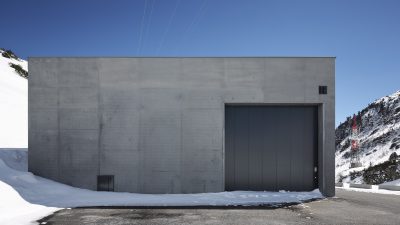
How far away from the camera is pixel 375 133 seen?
131 meters

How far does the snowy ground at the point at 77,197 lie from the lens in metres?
11.0

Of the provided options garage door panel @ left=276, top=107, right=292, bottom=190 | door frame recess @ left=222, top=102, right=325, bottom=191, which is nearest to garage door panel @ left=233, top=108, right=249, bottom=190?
door frame recess @ left=222, top=102, right=325, bottom=191

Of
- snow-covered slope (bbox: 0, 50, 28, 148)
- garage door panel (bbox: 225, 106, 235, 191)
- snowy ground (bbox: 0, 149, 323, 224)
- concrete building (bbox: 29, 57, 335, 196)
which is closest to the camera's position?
snowy ground (bbox: 0, 149, 323, 224)

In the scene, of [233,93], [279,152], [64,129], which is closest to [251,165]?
[279,152]

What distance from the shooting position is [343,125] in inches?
6658

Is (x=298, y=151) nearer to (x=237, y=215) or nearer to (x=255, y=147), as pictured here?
(x=255, y=147)

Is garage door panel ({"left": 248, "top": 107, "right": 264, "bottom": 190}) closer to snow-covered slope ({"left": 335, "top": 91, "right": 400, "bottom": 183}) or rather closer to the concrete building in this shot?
the concrete building

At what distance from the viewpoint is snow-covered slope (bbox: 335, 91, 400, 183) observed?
102869 millimetres

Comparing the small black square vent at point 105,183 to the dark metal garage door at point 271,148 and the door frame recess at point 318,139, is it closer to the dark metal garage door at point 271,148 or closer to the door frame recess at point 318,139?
the door frame recess at point 318,139

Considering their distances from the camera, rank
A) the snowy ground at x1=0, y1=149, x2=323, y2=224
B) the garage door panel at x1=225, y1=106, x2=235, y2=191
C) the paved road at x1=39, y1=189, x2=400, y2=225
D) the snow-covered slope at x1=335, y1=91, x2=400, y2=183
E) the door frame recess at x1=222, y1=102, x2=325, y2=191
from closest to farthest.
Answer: the paved road at x1=39, y1=189, x2=400, y2=225 < the snowy ground at x1=0, y1=149, x2=323, y2=224 < the door frame recess at x1=222, y1=102, x2=325, y2=191 < the garage door panel at x1=225, y1=106, x2=235, y2=191 < the snow-covered slope at x1=335, y1=91, x2=400, y2=183

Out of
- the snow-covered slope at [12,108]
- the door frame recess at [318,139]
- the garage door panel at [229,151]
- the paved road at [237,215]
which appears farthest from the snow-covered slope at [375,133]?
the paved road at [237,215]

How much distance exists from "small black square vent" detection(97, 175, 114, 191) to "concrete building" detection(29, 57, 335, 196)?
0.13 ft

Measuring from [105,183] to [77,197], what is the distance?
4.85 feet

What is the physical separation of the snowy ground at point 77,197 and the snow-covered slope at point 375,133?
83616 millimetres
